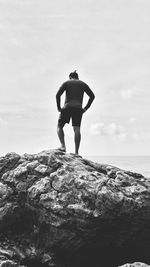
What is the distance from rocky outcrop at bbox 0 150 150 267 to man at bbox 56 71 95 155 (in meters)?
2.76

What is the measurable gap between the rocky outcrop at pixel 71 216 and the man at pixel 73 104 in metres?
2.76

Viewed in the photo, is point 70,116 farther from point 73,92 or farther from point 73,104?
point 73,92

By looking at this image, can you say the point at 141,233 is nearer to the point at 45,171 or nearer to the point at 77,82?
the point at 45,171

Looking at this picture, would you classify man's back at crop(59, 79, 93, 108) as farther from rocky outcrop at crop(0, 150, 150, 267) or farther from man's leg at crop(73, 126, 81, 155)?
rocky outcrop at crop(0, 150, 150, 267)

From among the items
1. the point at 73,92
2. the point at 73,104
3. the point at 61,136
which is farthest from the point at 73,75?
the point at 61,136

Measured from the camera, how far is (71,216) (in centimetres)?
1277

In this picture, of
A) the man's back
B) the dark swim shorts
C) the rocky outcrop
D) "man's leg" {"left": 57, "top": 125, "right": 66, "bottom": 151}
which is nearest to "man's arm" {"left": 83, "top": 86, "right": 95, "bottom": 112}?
the man's back

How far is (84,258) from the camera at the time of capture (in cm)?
1346

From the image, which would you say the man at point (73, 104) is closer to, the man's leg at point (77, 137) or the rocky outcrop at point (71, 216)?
the man's leg at point (77, 137)

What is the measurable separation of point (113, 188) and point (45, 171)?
99.6 inches

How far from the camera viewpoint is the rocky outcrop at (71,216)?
1286cm

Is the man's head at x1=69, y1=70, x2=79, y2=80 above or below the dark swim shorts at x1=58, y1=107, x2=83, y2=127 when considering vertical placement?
above

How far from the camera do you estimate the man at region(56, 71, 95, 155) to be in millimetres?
16812

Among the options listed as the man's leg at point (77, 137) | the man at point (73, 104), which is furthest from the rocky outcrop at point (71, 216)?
the man at point (73, 104)
